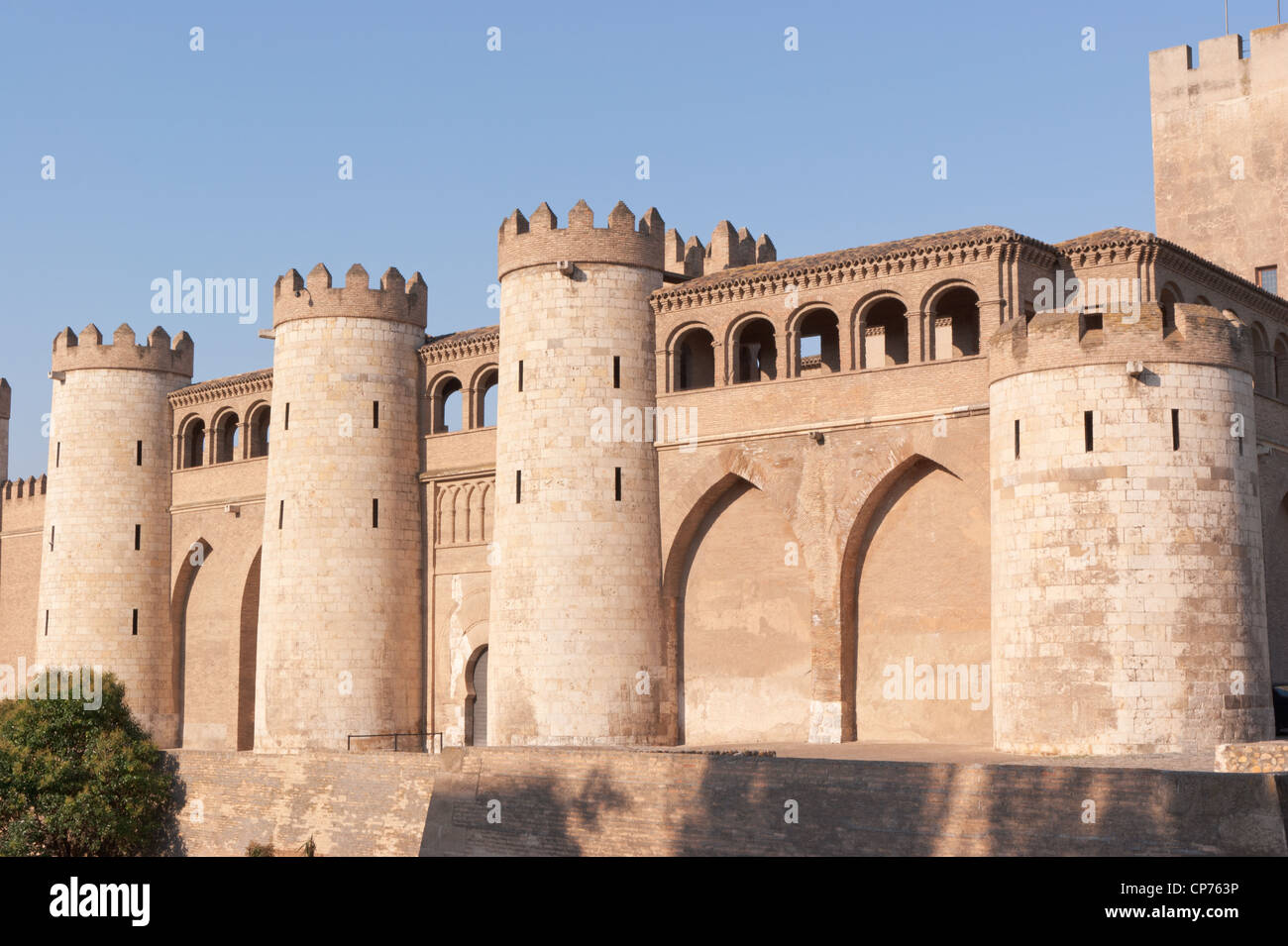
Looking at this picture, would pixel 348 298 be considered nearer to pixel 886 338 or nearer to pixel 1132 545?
pixel 886 338

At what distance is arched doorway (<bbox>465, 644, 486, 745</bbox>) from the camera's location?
107 feet

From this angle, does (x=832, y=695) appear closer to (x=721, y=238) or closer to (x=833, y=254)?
(x=833, y=254)

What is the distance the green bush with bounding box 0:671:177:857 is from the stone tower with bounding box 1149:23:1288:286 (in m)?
24.5

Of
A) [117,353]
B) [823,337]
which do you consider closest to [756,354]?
[823,337]

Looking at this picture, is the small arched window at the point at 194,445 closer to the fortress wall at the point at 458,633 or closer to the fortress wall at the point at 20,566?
the fortress wall at the point at 20,566

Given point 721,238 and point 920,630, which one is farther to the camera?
point 721,238

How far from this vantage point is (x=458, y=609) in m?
33.0

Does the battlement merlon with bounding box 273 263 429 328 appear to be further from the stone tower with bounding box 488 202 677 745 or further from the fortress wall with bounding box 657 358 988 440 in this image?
the fortress wall with bounding box 657 358 988 440

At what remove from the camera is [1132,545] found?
2234cm

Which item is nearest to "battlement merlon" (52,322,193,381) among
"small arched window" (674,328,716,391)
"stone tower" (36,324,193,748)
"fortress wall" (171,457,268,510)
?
"stone tower" (36,324,193,748)
